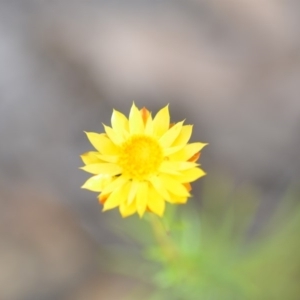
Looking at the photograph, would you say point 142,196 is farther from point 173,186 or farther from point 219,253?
point 219,253

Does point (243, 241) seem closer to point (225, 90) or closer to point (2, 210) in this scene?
point (225, 90)

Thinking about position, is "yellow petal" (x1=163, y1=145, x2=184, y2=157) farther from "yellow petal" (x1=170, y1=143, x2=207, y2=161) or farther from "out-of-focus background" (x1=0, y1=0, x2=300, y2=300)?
"out-of-focus background" (x1=0, y1=0, x2=300, y2=300)

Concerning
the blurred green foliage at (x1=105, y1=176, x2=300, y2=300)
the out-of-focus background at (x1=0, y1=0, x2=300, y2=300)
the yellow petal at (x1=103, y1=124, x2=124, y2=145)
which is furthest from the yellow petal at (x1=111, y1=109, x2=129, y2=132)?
the out-of-focus background at (x1=0, y1=0, x2=300, y2=300)

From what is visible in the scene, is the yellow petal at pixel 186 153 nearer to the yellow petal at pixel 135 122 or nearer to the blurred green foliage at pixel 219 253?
the yellow petal at pixel 135 122

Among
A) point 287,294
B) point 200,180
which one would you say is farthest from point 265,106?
point 287,294

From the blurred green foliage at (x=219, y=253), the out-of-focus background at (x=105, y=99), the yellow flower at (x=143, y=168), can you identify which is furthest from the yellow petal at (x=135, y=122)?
the out-of-focus background at (x=105, y=99)
